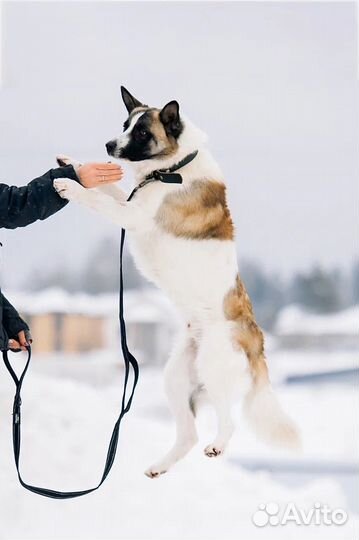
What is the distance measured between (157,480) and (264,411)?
1.67 ft

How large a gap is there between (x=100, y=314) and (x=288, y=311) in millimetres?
904

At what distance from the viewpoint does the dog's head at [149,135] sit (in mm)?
2275

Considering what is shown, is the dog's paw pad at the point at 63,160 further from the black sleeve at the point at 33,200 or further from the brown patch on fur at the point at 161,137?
the brown patch on fur at the point at 161,137

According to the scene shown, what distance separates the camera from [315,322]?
3.44 m

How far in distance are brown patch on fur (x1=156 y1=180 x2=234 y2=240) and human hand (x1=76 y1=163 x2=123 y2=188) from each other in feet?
0.70

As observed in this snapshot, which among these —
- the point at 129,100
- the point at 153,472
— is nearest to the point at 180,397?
the point at 153,472

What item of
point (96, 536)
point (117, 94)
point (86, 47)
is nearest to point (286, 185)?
point (117, 94)

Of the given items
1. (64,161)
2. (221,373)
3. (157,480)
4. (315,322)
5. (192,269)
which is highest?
(64,161)

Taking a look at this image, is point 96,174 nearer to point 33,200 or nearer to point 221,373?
point 33,200

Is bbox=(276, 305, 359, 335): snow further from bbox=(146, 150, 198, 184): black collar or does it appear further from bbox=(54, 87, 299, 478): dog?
bbox=(146, 150, 198, 184): black collar

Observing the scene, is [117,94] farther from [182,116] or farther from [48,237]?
[48,237]

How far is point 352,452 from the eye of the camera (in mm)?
2816

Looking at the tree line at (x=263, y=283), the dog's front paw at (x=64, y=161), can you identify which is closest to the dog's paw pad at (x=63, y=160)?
the dog's front paw at (x=64, y=161)

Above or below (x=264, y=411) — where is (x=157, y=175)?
above
